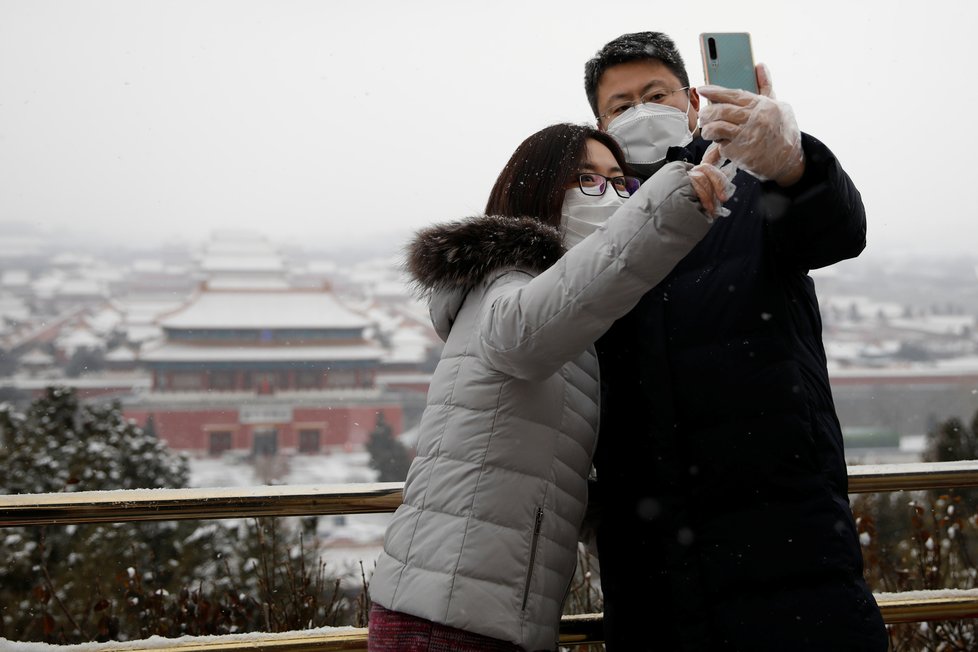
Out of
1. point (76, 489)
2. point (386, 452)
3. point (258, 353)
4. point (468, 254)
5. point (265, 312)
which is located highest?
point (265, 312)

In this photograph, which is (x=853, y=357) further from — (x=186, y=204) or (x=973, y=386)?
(x=186, y=204)

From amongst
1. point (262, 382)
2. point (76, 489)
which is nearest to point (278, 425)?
point (262, 382)

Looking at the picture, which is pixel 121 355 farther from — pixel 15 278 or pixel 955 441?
pixel 955 441

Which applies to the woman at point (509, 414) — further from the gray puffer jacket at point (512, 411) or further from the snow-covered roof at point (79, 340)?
the snow-covered roof at point (79, 340)

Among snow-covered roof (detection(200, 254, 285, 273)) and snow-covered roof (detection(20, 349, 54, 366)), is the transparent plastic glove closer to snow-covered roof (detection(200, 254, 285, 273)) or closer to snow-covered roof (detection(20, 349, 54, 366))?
snow-covered roof (detection(200, 254, 285, 273))

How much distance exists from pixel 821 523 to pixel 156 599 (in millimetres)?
2505

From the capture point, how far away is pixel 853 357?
43031 mm

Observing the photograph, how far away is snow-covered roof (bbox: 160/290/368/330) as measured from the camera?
111ft

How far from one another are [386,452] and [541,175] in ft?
103

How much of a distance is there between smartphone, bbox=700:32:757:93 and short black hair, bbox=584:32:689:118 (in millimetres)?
745

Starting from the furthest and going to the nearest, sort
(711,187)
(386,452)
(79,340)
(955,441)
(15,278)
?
(15,278) → (79,340) → (386,452) → (955,441) → (711,187)

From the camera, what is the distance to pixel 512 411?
3.24ft

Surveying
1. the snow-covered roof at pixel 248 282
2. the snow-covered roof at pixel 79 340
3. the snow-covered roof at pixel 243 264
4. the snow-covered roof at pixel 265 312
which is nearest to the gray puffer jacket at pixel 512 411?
the snow-covered roof at pixel 265 312

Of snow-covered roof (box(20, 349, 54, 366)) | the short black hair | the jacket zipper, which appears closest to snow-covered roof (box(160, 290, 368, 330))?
snow-covered roof (box(20, 349, 54, 366))
